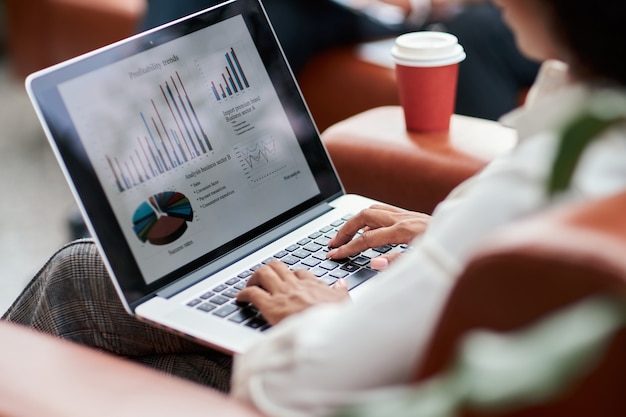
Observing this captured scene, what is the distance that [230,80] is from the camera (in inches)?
44.2

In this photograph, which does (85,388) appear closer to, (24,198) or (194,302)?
(194,302)

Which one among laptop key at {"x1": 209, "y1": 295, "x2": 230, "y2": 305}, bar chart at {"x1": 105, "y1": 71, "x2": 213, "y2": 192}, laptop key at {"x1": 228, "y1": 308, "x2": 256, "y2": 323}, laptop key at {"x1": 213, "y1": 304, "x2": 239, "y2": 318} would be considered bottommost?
laptop key at {"x1": 228, "y1": 308, "x2": 256, "y2": 323}

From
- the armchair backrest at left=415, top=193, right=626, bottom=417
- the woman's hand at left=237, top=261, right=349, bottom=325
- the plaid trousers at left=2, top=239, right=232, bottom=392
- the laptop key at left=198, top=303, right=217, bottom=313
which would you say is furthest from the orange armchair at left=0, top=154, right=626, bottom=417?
the plaid trousers at left=2, top=239, right=232, bottom=392

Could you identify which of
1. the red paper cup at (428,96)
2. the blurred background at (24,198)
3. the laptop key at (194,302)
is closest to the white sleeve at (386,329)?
the laptop key at (194,302)

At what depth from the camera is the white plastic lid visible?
141 cm

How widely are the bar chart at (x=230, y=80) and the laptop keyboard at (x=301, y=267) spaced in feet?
0.68

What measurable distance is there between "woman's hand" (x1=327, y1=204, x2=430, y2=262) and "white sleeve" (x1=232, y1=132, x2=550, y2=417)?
0.34m

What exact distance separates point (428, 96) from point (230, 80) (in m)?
A: 0.42

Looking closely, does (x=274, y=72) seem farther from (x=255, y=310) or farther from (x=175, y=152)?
(x=255, y=310)

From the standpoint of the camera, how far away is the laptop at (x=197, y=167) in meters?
0.97

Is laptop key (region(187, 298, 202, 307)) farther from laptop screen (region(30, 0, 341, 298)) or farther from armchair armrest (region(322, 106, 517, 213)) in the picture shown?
armchair armrest (region(322, 106, 517, 213))

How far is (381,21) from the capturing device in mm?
2127

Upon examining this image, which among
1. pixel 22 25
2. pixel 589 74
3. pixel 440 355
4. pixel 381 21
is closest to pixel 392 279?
pixel 440 355

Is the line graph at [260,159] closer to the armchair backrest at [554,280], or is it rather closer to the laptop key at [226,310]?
the laptop key at [226,310]
